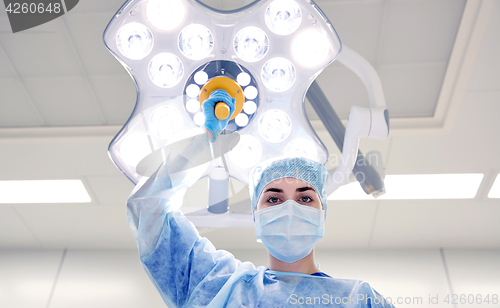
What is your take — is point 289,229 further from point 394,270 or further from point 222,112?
point 394,270

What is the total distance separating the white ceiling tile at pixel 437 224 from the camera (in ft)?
8.78

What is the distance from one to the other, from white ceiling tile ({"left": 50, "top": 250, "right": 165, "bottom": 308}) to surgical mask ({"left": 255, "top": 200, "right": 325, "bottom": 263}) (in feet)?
5.84

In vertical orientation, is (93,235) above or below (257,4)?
above

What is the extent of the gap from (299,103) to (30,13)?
1657 millimetres

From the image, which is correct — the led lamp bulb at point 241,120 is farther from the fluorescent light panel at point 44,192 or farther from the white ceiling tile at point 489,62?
the fluorescent light panel at point 44,192

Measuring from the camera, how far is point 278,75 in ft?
4.02

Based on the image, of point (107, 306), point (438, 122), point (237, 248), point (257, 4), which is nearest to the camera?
point (257, 4)

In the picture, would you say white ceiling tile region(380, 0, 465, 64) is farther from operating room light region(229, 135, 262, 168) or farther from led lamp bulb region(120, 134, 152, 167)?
led lamp bulb region(120, 134, 152, 167)

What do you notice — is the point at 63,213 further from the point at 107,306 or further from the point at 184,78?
the point at 184,78

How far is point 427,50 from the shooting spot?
2068 mm

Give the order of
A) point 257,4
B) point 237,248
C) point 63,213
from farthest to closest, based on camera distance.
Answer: point 237,248 < point 63,213 < point 257,4

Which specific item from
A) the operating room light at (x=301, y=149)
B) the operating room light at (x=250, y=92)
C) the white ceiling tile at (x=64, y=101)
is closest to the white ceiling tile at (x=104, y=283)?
the white ceiling tile at (x=64, y=101)

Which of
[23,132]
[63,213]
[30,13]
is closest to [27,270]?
[63,213]

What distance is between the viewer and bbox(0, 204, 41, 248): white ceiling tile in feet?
9.33
